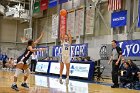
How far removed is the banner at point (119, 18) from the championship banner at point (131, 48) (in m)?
2.46

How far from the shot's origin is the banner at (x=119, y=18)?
17109 mm

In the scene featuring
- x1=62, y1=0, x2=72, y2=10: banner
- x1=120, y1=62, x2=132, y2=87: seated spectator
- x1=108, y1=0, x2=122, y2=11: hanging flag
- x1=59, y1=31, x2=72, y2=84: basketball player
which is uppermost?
x1=62, y1=0, x2=72, y2=10: banner

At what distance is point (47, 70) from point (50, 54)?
24.5ft

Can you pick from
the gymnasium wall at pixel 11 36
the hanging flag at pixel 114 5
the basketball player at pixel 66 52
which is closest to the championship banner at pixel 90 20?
the hanging flag at pixel 114 5

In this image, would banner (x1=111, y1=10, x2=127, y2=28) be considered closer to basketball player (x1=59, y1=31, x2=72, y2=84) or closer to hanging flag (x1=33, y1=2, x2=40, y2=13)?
basketball player (x1=59, y1=31, x2=72, y2=84)

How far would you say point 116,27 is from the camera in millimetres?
→ 18297

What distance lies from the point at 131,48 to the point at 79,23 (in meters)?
7.52

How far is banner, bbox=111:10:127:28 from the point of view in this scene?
56.1 ft

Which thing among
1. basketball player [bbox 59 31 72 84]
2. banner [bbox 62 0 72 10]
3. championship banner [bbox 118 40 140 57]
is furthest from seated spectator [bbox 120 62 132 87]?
banner [bbox 62 0 72 10]

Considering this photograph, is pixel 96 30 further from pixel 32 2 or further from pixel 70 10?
pixel 32 2

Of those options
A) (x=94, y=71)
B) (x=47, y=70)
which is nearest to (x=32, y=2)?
(x=47, y=70)

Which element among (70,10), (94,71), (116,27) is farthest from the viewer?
(70,10)

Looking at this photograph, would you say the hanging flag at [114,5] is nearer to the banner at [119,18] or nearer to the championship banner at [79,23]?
the banner at [119,18]

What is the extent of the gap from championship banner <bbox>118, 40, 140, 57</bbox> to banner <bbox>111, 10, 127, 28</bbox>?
8.07 feet
